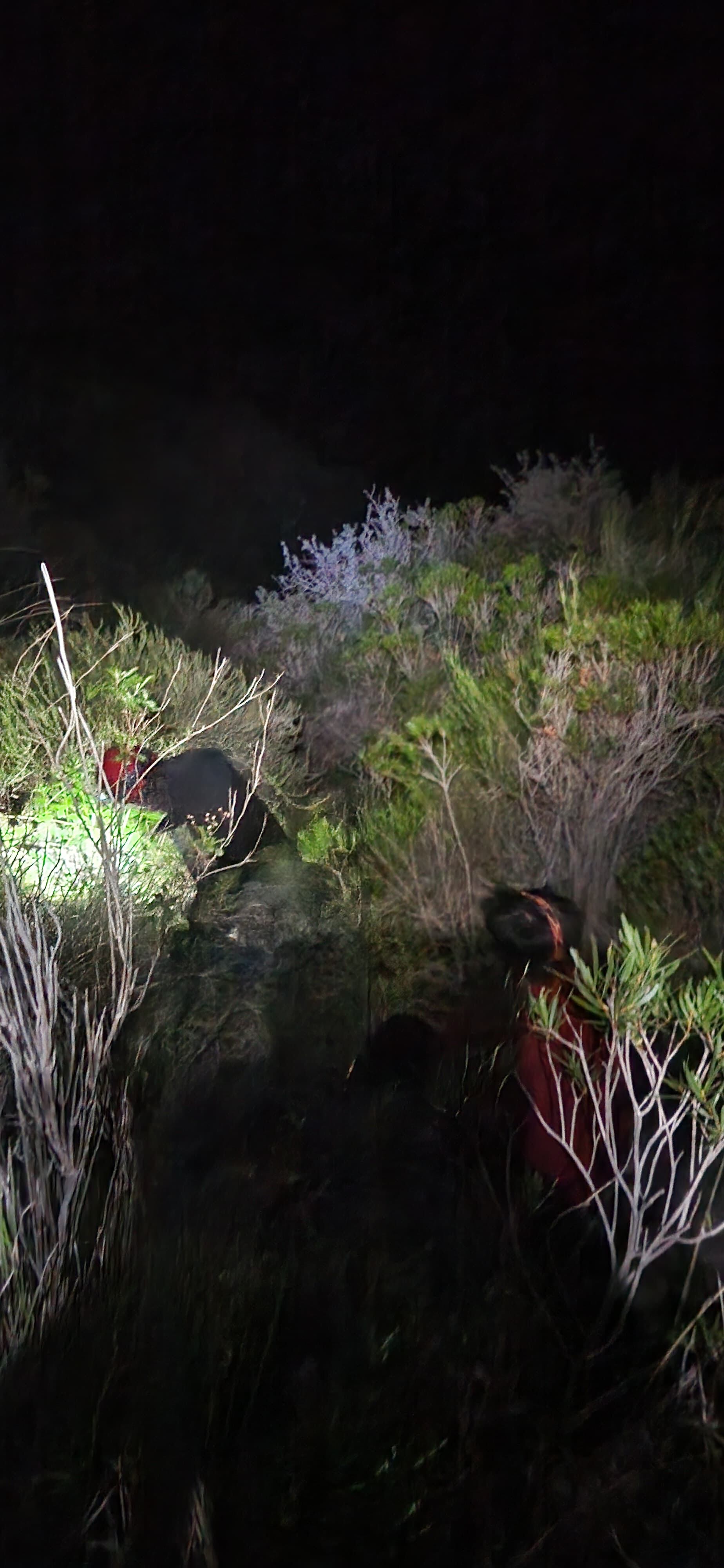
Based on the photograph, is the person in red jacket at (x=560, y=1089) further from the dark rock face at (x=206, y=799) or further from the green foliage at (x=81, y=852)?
the dark rock face at (x=206, y=799)

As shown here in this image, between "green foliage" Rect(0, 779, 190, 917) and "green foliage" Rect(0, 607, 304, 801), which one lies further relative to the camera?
"green foliage" Rect(0, 607, 304, 801)

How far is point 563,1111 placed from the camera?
131 inches

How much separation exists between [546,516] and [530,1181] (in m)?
7.62

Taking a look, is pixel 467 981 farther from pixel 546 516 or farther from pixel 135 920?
pixel 546 516

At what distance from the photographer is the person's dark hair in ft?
14.8

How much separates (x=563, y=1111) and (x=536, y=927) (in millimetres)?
1365

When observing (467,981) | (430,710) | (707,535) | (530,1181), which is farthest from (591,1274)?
(707,535)

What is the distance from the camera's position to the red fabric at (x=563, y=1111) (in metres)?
3.43

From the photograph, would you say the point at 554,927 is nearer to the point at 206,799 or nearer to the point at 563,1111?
the point at 563,1111

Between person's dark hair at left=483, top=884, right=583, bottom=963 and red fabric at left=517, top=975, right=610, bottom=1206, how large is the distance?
0.70m

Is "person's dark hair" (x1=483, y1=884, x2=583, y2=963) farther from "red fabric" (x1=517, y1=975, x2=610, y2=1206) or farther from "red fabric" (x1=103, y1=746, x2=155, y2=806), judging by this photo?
"red fabric" (x1=103, y1=746, x2=155, y2=806)

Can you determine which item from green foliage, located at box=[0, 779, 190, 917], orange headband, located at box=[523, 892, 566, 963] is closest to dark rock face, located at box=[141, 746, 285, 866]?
green foliage, located at box=[0, 779, 190, 917]

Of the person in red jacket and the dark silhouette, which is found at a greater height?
the dark silhouette

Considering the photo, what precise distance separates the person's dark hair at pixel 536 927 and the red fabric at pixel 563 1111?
70cm
